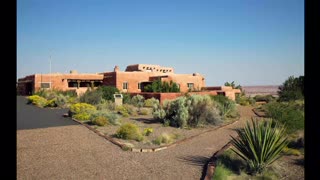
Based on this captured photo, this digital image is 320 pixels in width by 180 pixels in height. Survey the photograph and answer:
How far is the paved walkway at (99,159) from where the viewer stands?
21.7ft

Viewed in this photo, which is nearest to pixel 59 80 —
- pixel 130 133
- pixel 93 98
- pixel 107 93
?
pixel 107 93

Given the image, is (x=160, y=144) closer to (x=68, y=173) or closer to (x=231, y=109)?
(x=68, y=173)

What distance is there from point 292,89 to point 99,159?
88.1 ft

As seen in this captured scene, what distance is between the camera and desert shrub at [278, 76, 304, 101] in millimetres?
27469

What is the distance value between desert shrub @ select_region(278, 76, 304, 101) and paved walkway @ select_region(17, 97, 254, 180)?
62.4 ft

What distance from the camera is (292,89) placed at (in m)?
29.8

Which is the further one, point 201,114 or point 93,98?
Answer: point 93,98

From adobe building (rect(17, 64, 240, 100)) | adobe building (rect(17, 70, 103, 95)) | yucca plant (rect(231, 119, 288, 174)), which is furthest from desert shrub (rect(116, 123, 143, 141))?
adobe building (rect(17, 70, 103, 95))

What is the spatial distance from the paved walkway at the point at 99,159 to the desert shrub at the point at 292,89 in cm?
1903

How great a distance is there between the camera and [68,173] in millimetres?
6660

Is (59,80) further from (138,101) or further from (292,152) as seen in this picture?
(292,152)

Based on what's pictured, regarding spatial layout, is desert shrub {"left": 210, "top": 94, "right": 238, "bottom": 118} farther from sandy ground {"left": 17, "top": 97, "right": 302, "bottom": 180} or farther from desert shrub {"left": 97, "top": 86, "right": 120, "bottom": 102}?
desert shrub {"left": 97, "top": 86, "right": 120, "bottom": 102}

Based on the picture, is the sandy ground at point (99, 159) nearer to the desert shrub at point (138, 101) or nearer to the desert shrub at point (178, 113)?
the desert shrub at point (178, 113)
